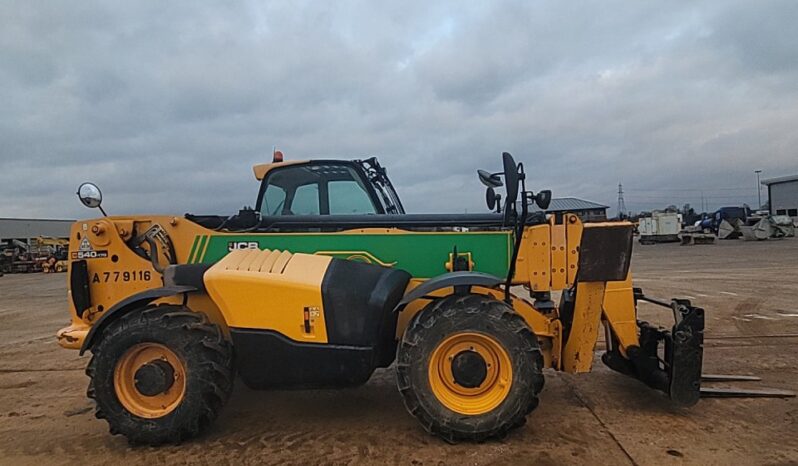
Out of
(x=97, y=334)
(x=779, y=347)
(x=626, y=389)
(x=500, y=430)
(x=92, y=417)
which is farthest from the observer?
(x=779, y=347)

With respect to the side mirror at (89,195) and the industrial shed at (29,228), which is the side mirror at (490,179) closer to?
the side mirror at (89,195)

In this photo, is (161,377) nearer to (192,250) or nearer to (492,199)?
(192,250)

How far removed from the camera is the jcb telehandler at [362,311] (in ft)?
14.0

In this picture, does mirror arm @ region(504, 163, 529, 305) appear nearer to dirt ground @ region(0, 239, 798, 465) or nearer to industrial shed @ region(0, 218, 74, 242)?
dirt ground @ region(0, 239, 798, 465)

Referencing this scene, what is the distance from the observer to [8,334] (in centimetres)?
1079

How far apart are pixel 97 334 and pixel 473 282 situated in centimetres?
294

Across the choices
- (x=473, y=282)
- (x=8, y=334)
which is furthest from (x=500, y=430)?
(x=8, y=334)

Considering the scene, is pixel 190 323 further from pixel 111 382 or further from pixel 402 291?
pixel 402 291

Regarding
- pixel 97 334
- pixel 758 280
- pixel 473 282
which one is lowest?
pixel 758 280

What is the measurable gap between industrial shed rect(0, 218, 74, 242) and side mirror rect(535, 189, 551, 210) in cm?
6410

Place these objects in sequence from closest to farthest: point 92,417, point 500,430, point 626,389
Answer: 1. point 500,430
2. point 92,417
3. point 626,389

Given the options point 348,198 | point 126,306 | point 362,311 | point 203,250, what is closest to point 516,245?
point 362,311

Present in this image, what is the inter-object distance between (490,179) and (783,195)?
251 feet

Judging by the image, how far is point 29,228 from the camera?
2475 inches
